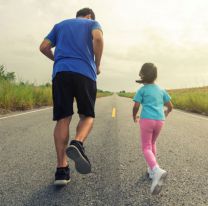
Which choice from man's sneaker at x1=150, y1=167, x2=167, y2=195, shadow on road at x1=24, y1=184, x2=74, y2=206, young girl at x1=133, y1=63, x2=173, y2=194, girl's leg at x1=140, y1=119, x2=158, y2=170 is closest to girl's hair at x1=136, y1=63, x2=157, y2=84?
young girl at x1=133, y1=63, x2=173, y2=194

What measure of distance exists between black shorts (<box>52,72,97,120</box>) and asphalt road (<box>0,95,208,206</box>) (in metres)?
0.82

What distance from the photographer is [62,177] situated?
374 centimetres

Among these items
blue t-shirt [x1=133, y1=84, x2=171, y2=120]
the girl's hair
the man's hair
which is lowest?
blue t-shirt [x1=133, y1=84, x2=171, y2=120]

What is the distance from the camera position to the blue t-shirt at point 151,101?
4012 millimetres

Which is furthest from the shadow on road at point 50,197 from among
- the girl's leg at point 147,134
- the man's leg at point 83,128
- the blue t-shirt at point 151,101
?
the blue t-shirt at point 151,101

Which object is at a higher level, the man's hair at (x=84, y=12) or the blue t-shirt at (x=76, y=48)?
the man's hair at (x=84, y=12)

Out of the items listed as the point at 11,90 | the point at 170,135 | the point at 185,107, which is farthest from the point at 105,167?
the point at 185,107

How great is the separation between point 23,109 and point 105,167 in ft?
40.7

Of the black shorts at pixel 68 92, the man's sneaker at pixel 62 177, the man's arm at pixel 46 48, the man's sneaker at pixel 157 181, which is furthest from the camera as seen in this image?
the man's arm at pixel 46 48

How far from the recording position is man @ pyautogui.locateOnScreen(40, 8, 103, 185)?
12.5 ft

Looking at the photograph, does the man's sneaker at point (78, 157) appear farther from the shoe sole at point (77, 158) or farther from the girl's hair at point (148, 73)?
the girl's hair at point (148, 73)

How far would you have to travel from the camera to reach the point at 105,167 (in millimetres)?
4590

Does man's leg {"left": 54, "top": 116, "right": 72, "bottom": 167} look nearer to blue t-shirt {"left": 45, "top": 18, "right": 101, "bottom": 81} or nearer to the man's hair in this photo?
blue t-shirt {"left": 45, "top": 18, "right": 101, "bottom": 81}

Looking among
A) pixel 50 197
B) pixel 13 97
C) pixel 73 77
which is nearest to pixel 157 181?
pixel 50 197
